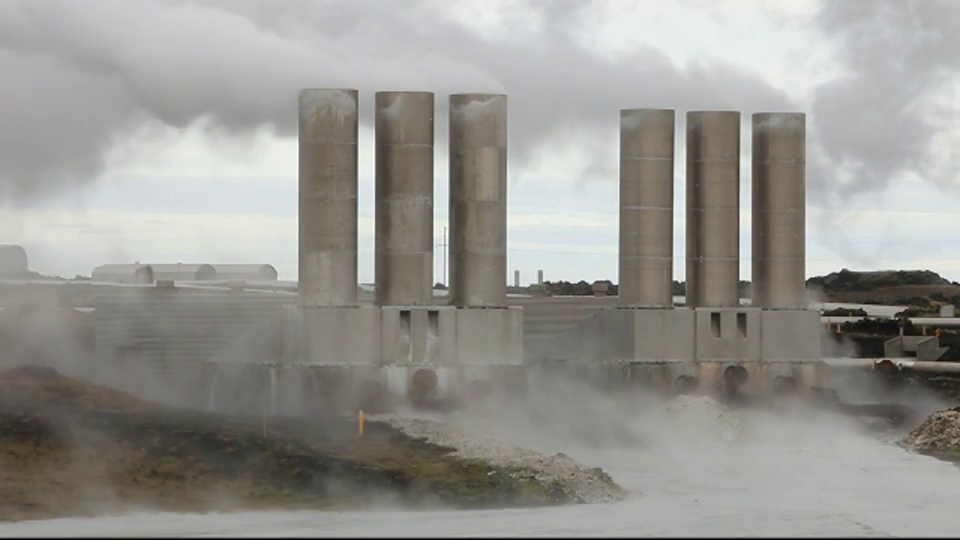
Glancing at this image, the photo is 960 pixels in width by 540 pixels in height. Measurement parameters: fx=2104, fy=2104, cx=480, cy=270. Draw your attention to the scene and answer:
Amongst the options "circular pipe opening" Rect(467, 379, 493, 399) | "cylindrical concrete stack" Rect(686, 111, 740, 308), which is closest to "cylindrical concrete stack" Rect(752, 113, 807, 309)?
"cylindrical concrete stack" Rect(686, 111, 740, 308)

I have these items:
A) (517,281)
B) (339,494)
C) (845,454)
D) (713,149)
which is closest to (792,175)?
(713,149)

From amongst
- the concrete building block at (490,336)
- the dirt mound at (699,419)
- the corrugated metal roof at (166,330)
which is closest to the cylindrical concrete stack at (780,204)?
the dirt mound at (699,419)

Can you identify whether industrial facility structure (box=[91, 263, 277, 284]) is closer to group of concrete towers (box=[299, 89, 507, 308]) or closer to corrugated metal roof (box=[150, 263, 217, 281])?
corrugated metal roof (box=[150, 263, 217, 281])

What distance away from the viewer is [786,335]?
239 feet

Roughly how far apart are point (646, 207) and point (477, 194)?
6.98 meters

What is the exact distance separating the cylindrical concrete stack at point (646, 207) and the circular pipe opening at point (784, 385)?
4504 mm

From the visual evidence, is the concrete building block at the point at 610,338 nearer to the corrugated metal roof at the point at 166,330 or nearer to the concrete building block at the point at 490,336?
the concrete building block at the point at 490,336

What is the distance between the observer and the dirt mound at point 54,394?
198 feet

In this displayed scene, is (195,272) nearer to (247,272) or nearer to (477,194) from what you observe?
(247,272)

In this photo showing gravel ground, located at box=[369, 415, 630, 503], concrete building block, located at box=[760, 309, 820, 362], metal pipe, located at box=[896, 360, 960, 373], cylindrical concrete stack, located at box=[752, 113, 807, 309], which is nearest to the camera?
gravel ground, located at box=[369, 415, 630, 503]

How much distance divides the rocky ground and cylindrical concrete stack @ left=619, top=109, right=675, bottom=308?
15.3 m

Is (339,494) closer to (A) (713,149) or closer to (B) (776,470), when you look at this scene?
(B) (776,470)

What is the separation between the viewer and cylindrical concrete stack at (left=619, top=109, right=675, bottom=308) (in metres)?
71.3

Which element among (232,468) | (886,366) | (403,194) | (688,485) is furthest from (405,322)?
(886,366)
